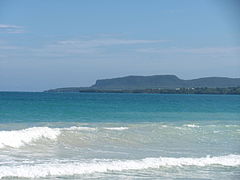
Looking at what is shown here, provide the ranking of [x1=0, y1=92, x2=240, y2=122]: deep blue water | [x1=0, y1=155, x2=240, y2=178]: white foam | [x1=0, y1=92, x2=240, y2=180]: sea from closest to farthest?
[x1=0, y1=155, x2=240, y2=178]: white foam < [x1=0, y1=92, x2=240, y2=180]: sea < [x1=0, y1=92, x2=240, y2=122]: deep blue water

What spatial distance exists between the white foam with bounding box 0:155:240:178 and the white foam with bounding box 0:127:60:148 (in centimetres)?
432

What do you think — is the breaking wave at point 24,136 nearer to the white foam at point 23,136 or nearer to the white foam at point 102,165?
the white foam at point 23,136

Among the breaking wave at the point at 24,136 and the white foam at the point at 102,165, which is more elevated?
the breaking wave at the point at 24,136

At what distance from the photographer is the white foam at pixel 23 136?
1650cm

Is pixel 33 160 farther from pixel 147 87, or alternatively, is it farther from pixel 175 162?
pixel 147 87

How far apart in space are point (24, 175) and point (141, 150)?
19.7ft

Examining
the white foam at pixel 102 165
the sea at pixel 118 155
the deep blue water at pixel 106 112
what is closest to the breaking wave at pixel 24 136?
the sea at pixel 118 155

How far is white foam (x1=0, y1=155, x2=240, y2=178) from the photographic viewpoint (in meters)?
11.3

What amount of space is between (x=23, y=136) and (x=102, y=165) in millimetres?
6190

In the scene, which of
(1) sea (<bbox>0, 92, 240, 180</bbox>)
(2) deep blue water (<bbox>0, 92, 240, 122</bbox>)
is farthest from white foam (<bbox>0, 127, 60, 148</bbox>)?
(2) deep blue water (<bbox>0, 92, 240, 122</bbox>)

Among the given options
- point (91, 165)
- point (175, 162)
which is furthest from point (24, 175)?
point (175, 162)

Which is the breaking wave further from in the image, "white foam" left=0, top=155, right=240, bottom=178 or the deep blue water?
the deep blue water

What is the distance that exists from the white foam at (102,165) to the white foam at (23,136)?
4315 millimetres

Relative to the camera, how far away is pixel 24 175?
11.2 metres
